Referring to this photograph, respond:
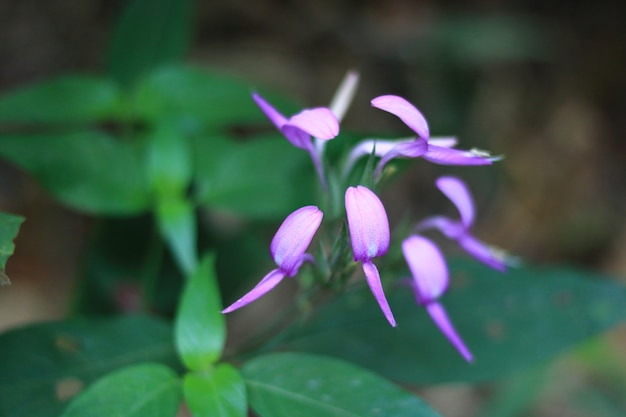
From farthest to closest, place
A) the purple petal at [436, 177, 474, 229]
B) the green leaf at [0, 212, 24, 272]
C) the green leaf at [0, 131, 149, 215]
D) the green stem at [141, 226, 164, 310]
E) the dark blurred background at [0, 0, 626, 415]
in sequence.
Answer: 1. the dark blurred background at [0, 0, 626, 415]
2. the green stem at [141, 226, 164, 310]
3. the green leaf at [0, 131, 149, 215]
4. the purple petal at [436, 177, 474, 229]
5. the green leaf at [0, 212, 24, 272]

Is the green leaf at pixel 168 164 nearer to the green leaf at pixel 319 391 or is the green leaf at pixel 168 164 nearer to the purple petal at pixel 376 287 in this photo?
the green leaf at pixel 319 391

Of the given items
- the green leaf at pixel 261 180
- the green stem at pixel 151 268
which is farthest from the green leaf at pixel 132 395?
the green stem at pixel 151 268

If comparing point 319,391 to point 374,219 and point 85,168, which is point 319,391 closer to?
point 374,219

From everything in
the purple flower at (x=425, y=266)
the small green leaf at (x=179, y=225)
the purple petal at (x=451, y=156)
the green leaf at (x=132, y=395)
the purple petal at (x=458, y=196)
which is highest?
the purple petal at (x=451, y=156)

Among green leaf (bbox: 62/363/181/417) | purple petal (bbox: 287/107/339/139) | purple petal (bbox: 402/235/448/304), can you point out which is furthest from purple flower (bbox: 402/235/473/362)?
green leaf (bbox: 62/363/181/417)

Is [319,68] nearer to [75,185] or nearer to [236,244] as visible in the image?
[236,244]

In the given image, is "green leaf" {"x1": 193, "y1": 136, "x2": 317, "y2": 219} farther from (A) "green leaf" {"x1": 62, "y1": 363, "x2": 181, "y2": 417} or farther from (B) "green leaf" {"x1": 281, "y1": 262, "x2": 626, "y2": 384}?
(A) "green leaf" {"x1": 62, "y1": 363, "x2": 181, "y2": 417}
